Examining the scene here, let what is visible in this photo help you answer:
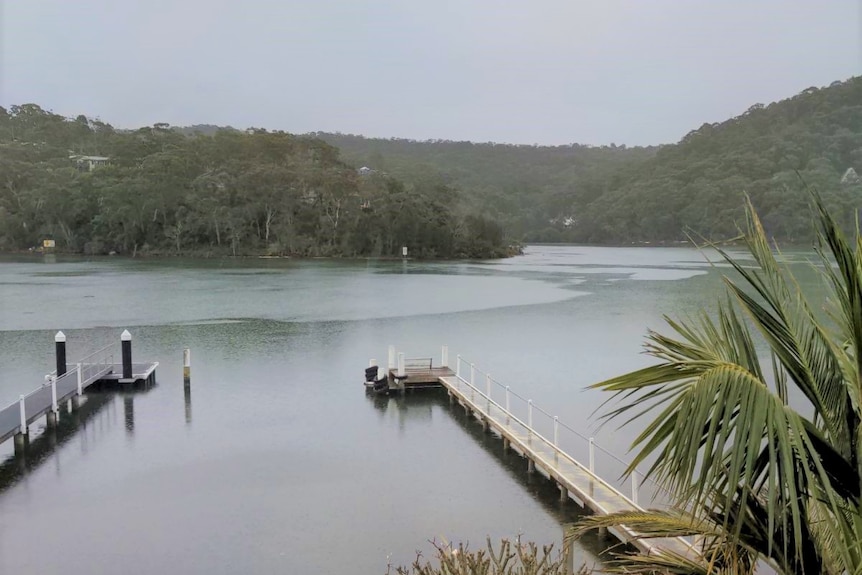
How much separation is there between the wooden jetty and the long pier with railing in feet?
16.0

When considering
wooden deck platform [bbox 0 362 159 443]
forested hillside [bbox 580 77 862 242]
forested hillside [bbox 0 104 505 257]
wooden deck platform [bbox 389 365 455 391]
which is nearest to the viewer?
wooden deck platform [bbox 0 362 159 443]

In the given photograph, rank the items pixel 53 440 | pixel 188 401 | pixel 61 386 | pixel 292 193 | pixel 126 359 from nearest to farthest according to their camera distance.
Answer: pixel 53 440 → pixel 61 386 → pixel 188 401 → pixel 126 359 → pixel 292 193

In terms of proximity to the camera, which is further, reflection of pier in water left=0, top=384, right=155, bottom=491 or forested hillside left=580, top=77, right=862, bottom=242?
forested hillside left=580, top=77, right=862, bottom=242

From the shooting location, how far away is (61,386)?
1294 cm

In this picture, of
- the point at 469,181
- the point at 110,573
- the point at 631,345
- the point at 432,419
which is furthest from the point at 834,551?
the point at 469,181

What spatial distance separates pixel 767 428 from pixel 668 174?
342ft

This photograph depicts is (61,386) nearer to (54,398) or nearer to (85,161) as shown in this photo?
(54,398)

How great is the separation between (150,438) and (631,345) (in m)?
12.9

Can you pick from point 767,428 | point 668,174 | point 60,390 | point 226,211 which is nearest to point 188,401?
point 60,390

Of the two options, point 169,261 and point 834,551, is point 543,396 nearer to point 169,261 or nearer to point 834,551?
point 834,551

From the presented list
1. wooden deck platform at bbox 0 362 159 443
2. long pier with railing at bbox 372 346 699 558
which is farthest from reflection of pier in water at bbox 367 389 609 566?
wooden deck platform at bbox 0 362 159 443

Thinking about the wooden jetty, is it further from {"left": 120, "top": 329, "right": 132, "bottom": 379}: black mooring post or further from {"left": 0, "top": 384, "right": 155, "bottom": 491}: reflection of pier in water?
{"left": 0, "top": 384, "right": 155, "bottom": 491}: reflection of pier in water

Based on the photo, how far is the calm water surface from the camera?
24.6 feet

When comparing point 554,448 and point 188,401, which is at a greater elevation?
point 554,448
